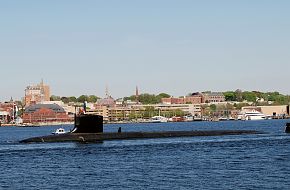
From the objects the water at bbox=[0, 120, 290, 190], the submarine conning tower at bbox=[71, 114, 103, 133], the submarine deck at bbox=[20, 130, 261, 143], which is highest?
the submarine conning tower at bbox=[71, 114, 103, 133]

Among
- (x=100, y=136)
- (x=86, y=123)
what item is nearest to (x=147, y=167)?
(x=86, y=123)

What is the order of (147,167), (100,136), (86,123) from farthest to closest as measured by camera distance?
(100,136), (86,123), (147,167)

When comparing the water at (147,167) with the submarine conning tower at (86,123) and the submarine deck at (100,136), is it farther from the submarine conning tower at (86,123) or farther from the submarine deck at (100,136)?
the submarine conning tower at (86,123)

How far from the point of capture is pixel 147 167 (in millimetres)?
44719

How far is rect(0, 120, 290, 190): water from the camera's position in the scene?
37.2 m

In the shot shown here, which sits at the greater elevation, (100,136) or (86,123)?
(86,123)

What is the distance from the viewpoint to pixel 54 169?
4503 centimetres

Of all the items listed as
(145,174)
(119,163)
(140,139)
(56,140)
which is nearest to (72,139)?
(56,140)

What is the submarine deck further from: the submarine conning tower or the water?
the water

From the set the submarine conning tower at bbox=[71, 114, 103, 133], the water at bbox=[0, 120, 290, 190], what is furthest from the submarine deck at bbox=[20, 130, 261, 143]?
the water at bbox=[0, 120, 290, 190]

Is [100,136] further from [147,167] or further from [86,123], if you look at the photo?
[147,167]

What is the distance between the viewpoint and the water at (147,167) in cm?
3725

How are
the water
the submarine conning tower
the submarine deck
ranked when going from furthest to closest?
the submarine conning tower
the submarine deck
the water

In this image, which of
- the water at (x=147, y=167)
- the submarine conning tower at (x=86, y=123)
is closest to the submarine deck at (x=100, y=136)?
the submarine conning tower at (x=86, y=123)
